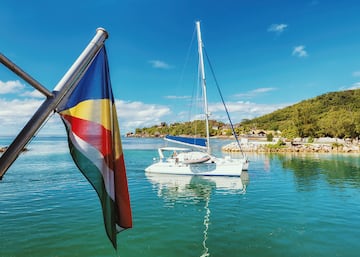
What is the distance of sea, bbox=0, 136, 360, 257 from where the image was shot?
9.28 meters

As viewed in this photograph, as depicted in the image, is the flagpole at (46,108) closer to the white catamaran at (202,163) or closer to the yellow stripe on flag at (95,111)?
the yellow stripe on flag at (95,111)

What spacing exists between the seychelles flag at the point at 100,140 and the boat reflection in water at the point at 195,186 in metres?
10.5

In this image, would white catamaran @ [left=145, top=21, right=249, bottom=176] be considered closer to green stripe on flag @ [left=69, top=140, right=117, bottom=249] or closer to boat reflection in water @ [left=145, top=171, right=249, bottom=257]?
boat reflection in water @ [left=145, top=171, right=249, bottom=257]

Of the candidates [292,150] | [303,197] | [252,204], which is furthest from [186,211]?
[292,150]

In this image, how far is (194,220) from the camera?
12602mm

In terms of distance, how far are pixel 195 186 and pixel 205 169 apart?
186 inches

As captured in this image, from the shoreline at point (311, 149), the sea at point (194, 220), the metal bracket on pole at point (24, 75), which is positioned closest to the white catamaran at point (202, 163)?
the sea at point (194, 220)

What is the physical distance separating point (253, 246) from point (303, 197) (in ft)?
31.9

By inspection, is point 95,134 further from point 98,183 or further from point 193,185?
point 193,185

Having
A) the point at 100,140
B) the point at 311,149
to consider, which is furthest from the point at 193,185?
the point at 311,149

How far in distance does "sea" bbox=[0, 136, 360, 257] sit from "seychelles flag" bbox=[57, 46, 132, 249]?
3.43 ft

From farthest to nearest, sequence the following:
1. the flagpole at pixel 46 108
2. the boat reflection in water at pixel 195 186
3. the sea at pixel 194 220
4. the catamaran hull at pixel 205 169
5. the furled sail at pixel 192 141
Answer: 1. the furled sail at pixel 192 141
2. the catamaran hull at pixel 205 169
3. the boat reflection in water at pixel 195 186
4. the sea at pixel 194 220
5. the flagpole at pixel 46 108

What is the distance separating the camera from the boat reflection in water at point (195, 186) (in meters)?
17.8

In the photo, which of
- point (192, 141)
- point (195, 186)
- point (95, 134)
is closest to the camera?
point (95, 134)
